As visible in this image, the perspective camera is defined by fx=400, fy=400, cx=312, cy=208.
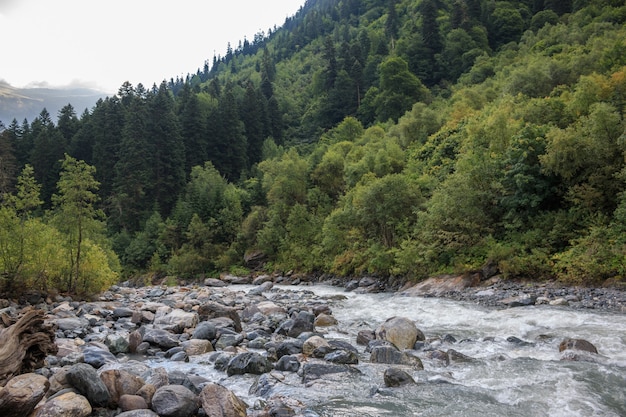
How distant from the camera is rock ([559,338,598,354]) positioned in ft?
31.8

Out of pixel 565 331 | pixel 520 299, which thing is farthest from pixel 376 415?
pixel 520 299

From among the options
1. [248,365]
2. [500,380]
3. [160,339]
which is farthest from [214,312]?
[500,380]

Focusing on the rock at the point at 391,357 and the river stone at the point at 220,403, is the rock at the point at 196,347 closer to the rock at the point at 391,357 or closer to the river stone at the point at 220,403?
the river stone at the point at 220,403

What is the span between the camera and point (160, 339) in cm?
1212

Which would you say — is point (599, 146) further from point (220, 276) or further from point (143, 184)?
point (143, 184)

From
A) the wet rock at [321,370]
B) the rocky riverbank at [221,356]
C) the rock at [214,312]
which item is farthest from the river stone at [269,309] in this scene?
the wet rock at [321,370]

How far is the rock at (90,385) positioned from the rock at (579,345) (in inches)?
406

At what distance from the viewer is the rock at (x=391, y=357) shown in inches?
387

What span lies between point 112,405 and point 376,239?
23.9 m

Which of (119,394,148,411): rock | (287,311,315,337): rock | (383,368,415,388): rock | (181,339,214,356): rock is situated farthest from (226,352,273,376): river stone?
(287,311,315,337): rock

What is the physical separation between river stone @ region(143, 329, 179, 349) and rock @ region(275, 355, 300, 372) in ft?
12.9

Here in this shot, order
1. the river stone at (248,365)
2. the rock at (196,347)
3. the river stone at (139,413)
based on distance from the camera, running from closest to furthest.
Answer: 1. the river stone at (139,413)
2. the river stone at (248,365)
3. the rock at (196,347)

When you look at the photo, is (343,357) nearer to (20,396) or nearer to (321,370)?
(321,370)

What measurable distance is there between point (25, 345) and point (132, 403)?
342 centimetres
